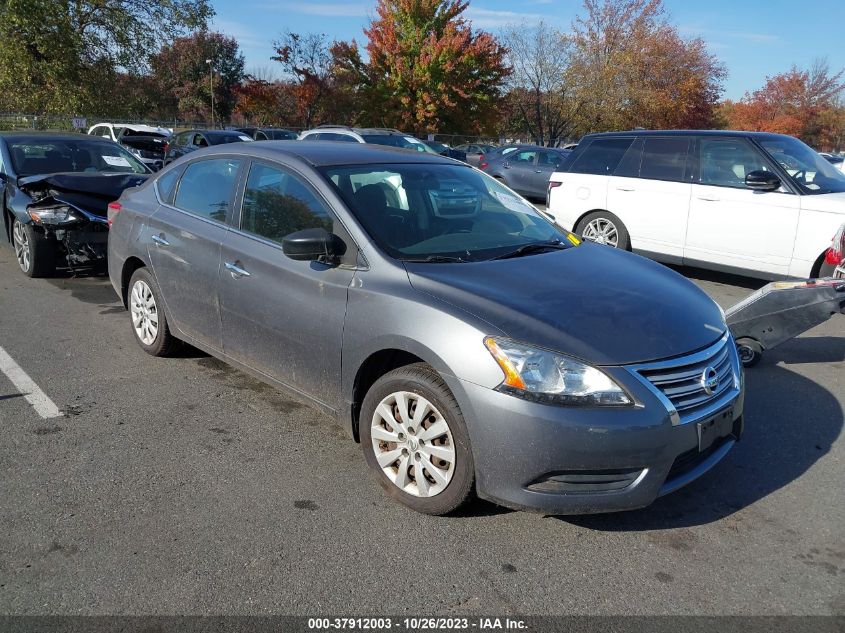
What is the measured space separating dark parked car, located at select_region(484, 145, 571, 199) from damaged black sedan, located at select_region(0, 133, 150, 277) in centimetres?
1141

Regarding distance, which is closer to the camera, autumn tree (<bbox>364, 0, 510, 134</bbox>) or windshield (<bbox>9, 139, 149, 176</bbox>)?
A: windshield (<bbox>9, 139, 149, 176</bbox>)

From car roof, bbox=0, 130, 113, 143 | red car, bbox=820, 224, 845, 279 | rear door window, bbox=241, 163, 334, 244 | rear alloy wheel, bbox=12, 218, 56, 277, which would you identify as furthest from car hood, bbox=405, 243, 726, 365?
car roof, bbox=0, 130, 113, 143

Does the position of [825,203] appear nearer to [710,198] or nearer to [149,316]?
[710,198]

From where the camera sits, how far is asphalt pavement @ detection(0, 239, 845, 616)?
106 inches

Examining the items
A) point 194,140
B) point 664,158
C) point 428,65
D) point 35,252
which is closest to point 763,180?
point 664,158

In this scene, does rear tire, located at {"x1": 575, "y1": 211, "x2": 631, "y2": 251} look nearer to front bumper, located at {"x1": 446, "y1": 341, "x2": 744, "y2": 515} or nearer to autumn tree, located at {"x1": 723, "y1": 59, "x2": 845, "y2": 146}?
front bumper, located at {"x1": 446, "y1": 341, "x2": 744, "y2": 515}

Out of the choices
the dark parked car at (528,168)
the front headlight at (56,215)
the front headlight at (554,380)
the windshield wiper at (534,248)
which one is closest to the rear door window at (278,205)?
the windshield wiper at (534,248)

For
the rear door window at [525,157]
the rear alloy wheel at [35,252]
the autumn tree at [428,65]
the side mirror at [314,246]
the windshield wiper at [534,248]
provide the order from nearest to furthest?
the side mirror at [314,246] < the windshield wiper at [534,248] < the rear alloy wheel at [35,252] < the rear door window at [525,157] < the autumn tree at [428,65]

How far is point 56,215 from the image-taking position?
7.32 metres

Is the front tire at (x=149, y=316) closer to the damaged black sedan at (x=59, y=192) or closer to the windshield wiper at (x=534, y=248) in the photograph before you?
the damaged black sedan at (x=59, y=192)

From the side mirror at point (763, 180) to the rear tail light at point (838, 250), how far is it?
32.3 inches

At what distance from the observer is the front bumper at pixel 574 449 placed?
110 inches

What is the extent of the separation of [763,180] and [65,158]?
26.7ft

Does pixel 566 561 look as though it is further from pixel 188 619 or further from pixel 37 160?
pixel 37 160
